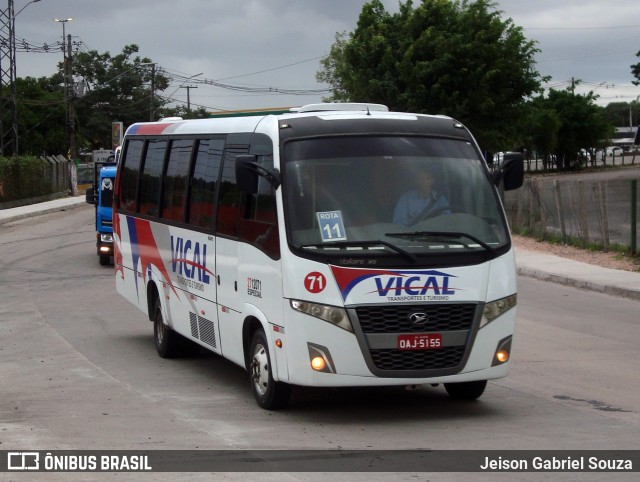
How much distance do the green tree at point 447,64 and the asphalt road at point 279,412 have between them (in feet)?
97.7

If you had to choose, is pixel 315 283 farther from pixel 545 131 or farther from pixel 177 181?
pixel 545 131

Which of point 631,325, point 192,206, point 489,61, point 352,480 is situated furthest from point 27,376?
point 489,61

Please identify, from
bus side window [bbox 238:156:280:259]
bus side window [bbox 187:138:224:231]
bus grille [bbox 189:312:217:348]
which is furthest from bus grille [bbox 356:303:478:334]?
bus side window [bbox 187:138:224:231]

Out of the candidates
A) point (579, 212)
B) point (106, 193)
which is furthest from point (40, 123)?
point (579, 212)

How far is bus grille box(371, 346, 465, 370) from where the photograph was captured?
896 cm

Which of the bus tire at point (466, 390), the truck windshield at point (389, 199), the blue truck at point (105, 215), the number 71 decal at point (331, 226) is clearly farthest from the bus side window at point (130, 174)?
the blue truck at point (105, 215)

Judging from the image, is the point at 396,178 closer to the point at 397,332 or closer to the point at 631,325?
the point at 397,332

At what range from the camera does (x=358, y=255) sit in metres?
9.02

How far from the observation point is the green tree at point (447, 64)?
150ft

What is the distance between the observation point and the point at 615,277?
21719 mm

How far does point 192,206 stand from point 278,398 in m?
3.07

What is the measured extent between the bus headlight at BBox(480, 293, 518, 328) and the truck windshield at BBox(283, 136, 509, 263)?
39cm

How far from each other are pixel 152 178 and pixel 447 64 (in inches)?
1301

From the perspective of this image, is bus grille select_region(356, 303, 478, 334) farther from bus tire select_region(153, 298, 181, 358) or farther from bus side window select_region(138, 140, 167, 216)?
bus side window select_region(138, 140, 167, 216)
